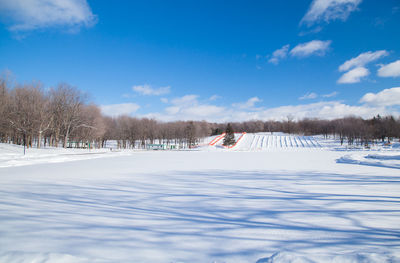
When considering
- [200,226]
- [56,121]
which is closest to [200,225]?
[200,226]

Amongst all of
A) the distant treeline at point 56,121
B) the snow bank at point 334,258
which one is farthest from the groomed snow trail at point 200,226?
the distant treeline at point 56,121

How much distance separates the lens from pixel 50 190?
5832 millimetres

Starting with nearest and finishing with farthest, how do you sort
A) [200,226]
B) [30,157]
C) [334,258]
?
[334,258]
[200,226]
[30,157]

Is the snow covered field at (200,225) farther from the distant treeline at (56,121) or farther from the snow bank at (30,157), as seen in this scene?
the distant treeline at (56,121)

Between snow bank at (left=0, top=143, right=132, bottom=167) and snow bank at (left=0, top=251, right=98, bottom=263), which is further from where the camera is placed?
snow bank at (left=0, top=143, right=132, bottom=167)

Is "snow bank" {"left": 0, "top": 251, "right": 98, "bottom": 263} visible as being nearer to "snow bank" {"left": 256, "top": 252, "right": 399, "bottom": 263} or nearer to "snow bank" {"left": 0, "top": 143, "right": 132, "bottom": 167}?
"snow bank" {"left": 256, "top": 252, "right": 399, "bottom": 263}

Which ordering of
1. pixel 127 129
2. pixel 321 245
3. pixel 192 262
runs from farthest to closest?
pixel 127 129 < pixel 321 245 < pixel 192 262

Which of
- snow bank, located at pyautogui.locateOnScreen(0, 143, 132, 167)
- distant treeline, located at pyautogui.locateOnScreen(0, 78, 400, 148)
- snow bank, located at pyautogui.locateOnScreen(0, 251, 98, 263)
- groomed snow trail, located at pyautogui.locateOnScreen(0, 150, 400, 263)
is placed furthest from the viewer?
distant treeline, located at pyautogui.locateOnScreen(0, 78, 400, 148)

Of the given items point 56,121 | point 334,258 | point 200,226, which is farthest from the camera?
point 56,121

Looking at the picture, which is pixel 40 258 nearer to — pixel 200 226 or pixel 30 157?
pixel 200 226

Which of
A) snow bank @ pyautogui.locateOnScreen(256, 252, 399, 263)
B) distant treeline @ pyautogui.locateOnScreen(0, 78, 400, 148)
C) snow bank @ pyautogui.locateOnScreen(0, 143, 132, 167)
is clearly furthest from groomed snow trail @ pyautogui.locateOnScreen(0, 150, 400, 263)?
distant treeline @ pyautogui.locateOnScreen(0, 78, 400, 148)

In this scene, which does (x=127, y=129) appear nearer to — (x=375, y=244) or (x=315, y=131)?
(x=375, y=244)

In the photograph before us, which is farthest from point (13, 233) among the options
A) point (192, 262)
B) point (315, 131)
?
point (315, 131)

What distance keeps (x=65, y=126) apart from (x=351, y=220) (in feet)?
144
